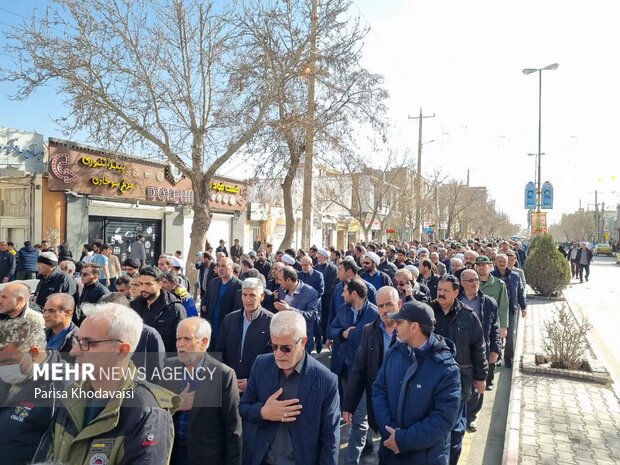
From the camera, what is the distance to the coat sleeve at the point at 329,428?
108 inches

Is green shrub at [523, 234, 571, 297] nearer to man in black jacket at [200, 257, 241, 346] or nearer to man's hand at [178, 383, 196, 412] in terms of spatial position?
man in black jacket at [200, 257, 241, 346]

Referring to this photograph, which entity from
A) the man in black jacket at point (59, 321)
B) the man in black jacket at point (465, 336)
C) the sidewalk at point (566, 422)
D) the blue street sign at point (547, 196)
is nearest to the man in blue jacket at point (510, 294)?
the sidewalk at point (566, 422)

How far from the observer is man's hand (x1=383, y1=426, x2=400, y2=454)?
2.89 m

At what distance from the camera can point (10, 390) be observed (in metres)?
2.47

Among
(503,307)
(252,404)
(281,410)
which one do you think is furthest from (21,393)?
(503,307)

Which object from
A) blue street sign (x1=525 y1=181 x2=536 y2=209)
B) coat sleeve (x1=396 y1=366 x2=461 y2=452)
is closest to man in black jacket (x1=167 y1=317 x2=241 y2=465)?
coat sleeve (x1=396 y1=366 x2=461 y2=452)

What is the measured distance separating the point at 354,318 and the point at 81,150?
1584 cm

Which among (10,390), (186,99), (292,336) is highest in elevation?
(186,99)

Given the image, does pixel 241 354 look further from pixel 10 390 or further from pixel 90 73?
pixel 90 73

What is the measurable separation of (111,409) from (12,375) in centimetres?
109

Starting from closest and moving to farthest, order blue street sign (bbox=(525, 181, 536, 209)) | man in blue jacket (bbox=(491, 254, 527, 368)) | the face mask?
the face mask
man in blue jacket (bbox=(491, 254, 527, 368))
blue street sign (bbox=(525, 181, 536, 209))

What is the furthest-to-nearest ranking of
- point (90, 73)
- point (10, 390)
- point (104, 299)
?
point (90, 73), point (104, 299), point (10, 390)

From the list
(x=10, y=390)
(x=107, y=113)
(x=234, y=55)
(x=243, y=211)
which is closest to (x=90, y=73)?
(x=107, y=113)

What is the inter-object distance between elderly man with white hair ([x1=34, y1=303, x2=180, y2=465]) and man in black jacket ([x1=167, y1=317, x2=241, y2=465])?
75cm
